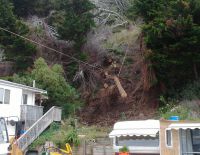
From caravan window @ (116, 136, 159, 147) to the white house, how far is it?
1002 centimetres

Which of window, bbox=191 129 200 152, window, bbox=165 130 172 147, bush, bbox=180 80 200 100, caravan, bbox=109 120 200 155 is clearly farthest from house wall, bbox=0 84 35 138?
window, bbox=191 129 200 152

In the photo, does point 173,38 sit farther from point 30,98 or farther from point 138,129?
point 30,98

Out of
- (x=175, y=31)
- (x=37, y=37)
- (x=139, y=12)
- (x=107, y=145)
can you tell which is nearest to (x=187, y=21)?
(x=175, y=31)

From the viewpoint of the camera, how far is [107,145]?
24531mm

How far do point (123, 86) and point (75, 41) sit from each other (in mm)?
6342

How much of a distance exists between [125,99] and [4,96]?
1112 cm

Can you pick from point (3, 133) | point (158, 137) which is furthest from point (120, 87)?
point (3, 133)

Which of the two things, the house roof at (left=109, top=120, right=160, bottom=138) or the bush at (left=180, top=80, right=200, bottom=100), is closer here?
the house roof at (left=109, top=120, right=160, bottom=138)

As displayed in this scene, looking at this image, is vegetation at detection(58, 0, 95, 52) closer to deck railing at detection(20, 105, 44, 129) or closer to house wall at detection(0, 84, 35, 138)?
deck railing at detection(20, 105, 44, 129)

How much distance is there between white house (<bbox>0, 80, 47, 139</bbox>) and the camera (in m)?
27.3

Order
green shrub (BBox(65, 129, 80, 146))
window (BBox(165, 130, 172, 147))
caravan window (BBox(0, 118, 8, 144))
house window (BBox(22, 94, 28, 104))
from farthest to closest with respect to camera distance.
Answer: house window (BBox(22, 94, 28, 104)) → green shrub (BBox(65, 129, 80, 146)) → caravan window (BBox(0, 118, 8, 144)) → window (BBox(165, 130, 172, 147))

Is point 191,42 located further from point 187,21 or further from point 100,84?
point 100,84

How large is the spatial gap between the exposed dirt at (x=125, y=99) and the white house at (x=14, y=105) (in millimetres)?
6321

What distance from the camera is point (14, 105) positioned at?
92.8 feet
